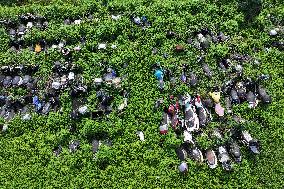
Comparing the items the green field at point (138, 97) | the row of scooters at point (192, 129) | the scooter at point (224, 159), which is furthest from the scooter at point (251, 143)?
the scooter at point (224, 159)

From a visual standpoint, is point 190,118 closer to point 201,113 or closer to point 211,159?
point 201,113

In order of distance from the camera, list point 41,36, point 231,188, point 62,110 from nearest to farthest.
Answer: point 231,188
point 62,110
point 41,36

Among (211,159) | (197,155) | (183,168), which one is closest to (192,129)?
(197,155)

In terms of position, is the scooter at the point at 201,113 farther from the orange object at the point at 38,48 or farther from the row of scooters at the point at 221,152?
the orange object at the point at 38,48

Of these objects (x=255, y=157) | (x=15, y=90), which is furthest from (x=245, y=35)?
(x=15, y=90)

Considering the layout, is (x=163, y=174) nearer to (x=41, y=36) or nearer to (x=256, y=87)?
(x=256, y=87)
